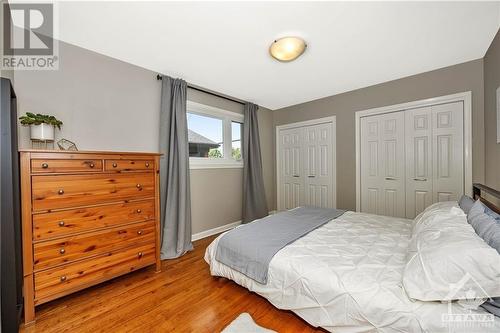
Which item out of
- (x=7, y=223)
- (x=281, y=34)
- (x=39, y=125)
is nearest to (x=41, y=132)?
(x=39, y=125)

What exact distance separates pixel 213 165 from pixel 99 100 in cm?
170

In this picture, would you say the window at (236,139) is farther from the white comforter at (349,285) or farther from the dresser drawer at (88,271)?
the white comforter at (349,285)

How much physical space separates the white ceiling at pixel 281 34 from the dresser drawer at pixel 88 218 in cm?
157

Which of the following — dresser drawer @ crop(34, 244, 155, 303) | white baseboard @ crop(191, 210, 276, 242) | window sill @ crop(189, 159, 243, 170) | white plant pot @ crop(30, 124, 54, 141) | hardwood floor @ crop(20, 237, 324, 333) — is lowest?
hardwood floor @ crop(20, 237, 324, 333)

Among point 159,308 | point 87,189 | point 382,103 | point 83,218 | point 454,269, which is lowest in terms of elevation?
point 159,308

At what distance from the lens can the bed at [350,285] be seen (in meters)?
1.08

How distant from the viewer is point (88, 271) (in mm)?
1772

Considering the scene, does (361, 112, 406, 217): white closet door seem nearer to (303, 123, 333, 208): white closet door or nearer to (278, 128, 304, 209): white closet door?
(303, 123, 333, 208): white closet door

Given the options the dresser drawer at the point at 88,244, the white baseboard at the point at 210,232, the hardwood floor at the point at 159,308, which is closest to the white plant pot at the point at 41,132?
the dresser drawer at the point at 88,244

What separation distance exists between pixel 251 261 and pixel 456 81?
127 inches

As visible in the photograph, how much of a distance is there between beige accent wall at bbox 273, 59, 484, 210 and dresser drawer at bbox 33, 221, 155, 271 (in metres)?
2.98

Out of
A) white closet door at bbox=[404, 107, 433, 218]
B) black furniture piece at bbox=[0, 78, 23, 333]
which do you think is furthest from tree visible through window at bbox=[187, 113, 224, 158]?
white closet door at bbox=[404, 107, 433, 218]

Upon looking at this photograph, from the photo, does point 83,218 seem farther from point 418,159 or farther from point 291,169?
point 418,159

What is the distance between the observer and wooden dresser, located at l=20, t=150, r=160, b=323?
153 cm
